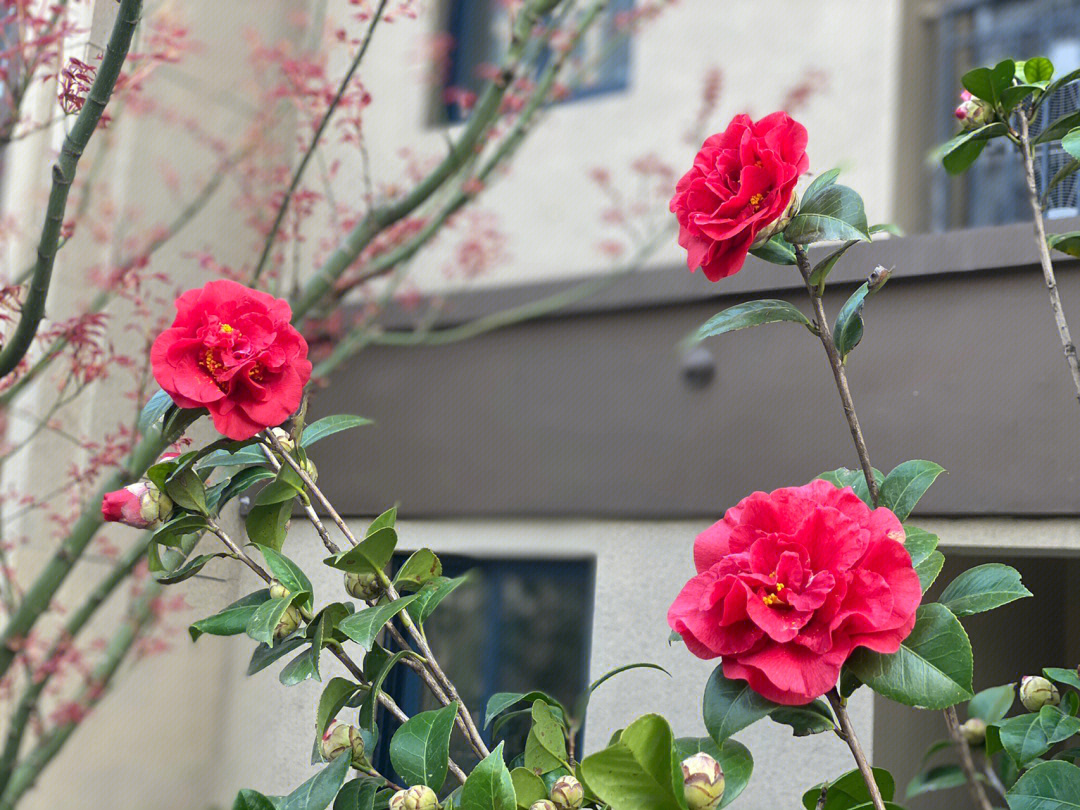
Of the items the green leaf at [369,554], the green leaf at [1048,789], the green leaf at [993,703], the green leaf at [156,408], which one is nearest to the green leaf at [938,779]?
the green leaf at [993,703]

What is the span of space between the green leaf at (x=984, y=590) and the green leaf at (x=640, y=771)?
343 millimetres

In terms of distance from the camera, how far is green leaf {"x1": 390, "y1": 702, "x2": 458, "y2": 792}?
3.90ft

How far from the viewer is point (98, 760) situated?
10.1 feet

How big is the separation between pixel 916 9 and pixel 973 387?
2.26 meters

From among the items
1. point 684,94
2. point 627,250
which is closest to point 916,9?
point 684,94

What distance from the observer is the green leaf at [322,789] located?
1.22 meters

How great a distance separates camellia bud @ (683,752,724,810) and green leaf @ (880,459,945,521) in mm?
357

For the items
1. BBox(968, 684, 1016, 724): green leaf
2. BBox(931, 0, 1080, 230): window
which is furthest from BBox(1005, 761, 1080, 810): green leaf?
BBox(931, 0, 1080, 230): window

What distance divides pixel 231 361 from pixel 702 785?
607 millimetres

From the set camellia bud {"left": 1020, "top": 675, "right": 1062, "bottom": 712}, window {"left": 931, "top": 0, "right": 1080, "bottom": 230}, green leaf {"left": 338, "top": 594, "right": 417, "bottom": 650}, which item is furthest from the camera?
window {"left": 931, "top": 0, "right": 1080, "bottom": 230}

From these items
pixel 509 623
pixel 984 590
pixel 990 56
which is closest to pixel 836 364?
pixel 984 590

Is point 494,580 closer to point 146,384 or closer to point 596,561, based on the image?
point 596,561

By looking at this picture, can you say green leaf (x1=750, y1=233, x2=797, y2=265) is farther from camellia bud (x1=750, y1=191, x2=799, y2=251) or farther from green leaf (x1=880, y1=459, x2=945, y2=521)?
green leaf (x1=880, y1=459, x2=945, y2=521)

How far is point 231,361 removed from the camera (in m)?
1.17
